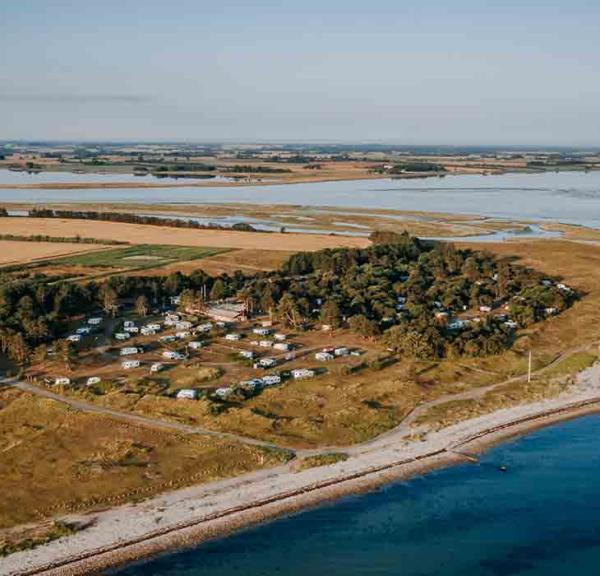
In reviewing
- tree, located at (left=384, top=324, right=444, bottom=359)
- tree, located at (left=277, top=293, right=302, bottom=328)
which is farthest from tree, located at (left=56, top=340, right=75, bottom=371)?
tree, located at (left=384, top=324, right=444, bottom=359)

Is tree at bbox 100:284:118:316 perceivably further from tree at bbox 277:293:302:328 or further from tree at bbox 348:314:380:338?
tree at bbox 348:314:380:338

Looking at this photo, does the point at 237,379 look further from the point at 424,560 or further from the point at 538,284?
the point at 538,284

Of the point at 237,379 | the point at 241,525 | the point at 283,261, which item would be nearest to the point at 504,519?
the point at 241,525

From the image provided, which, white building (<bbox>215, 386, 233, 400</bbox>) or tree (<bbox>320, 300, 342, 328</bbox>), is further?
tree (<bbox>320, 300, 342, 328</bbox>)

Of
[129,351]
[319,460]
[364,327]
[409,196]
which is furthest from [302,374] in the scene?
[409,196]

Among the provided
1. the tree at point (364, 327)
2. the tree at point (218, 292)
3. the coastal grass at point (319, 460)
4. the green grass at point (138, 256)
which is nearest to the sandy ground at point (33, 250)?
the green grass at point (138, 256)

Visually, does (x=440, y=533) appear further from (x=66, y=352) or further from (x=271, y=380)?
(x=66, y=352)

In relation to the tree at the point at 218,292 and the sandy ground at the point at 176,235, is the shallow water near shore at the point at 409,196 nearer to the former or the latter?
the sandy ground at the point at 176,235
